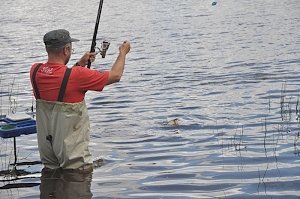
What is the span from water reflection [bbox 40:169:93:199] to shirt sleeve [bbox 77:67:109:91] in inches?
47.8

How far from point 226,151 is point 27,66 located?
14491 millimetres

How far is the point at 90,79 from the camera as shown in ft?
26.9

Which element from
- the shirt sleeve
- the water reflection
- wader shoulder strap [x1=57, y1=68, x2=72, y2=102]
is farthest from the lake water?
the shirt sleeve

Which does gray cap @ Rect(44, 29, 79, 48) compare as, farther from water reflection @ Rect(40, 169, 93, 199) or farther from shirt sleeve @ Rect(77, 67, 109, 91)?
water reflection @ Rect(40, 169, 93, 199)

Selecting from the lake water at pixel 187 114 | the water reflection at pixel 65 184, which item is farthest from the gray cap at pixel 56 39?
the lake water at pixel 187 114

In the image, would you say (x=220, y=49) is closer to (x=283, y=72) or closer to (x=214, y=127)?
(x=283, y=72)

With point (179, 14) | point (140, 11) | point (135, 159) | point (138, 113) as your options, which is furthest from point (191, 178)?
point (140, 11)

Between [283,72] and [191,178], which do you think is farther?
[283,72]

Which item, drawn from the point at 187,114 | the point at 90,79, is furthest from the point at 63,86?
the point at 187,114

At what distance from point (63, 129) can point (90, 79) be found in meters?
0.73

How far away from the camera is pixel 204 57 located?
24344mm

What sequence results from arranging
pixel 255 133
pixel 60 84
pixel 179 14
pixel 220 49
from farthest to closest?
pixel 179 14, pixel 220 49, pixel 255 133, pixel 60 84

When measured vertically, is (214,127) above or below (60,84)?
below

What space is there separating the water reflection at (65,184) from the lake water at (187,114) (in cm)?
2
